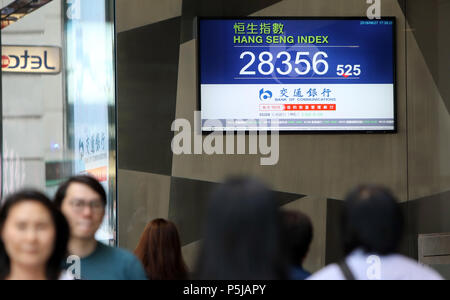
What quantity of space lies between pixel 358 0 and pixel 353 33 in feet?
0.93

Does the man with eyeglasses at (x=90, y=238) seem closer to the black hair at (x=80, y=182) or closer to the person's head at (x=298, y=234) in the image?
the black hair at (x=80, y=182)

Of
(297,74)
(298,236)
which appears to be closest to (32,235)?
(298,236)

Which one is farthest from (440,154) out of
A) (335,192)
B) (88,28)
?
(88,28)

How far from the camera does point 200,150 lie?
5695 millimetres

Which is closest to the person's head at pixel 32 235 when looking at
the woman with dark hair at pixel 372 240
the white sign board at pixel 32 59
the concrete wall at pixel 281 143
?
the woman with dark hair at pixel 372 240

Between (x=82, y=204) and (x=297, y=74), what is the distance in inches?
141

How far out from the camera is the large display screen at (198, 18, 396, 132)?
5.71 meters

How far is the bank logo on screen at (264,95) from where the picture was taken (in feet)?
18.9

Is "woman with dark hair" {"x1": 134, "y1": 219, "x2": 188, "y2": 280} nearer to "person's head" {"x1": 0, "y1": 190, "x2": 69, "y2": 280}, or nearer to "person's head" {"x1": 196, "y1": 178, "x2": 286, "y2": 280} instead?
"person's head" {"x1": 0, "y1": 190, "x2": 69, "y2": 280}

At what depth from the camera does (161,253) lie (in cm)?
311

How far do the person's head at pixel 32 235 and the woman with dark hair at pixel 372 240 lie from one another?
0.71 m

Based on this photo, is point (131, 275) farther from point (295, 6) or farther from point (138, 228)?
point (295, 6)

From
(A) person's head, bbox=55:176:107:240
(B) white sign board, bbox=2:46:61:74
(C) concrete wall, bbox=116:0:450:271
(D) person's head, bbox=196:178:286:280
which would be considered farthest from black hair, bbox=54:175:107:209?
(C) concrete wall, bbox=116:0:450:271
